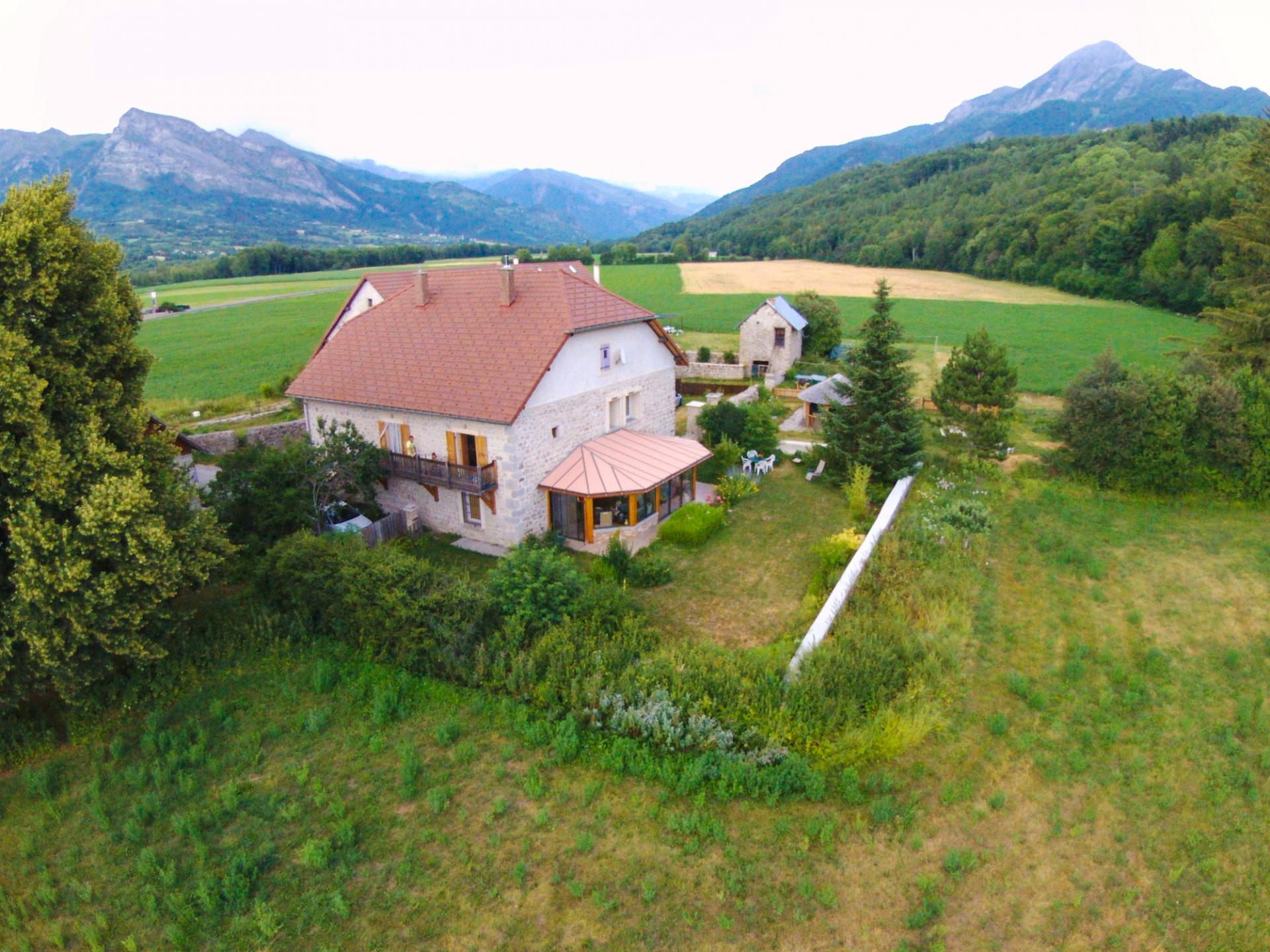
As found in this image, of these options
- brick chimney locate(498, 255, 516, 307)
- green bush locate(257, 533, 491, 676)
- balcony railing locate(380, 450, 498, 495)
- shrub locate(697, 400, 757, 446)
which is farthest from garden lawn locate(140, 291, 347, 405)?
green bush locate(257, 533, 491, 676)

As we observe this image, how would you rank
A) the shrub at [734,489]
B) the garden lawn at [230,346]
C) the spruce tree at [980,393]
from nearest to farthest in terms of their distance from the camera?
the shrub at [734,489] → the spruce tree at [980,393] → the garden lawn at [230,346]

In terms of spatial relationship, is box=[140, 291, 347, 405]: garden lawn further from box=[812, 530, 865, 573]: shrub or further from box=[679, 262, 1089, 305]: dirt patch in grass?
box=[679, 262, 1089, 305]: dirt patch in grass

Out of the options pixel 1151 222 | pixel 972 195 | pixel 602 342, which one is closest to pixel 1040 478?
pixel 602 342

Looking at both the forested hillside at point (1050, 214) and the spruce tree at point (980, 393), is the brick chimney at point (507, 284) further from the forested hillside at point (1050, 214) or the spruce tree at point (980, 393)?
the forested hillside at point (1050, 214)

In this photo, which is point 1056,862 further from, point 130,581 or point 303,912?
point 130,581

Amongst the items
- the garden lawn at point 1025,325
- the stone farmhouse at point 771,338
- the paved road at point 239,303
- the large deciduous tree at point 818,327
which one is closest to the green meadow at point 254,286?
the paved road at point 239,303
